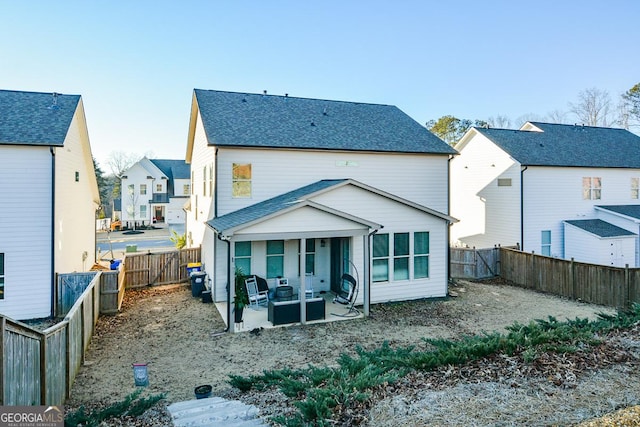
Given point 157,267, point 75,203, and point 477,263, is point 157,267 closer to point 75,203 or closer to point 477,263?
point 75,203

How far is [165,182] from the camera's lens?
4762 cm

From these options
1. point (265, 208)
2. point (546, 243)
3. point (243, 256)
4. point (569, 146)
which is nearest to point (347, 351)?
point (265, 208)

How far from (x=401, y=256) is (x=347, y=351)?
18.3ft

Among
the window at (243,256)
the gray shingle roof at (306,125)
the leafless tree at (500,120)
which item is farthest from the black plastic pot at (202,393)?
the leafless tree at (500,120)

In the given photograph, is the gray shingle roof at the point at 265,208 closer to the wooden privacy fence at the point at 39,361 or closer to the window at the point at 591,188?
the wooden privacy fence at the point at 39,361

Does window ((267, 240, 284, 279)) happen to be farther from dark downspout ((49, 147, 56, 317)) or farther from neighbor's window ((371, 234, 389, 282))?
dark downspout ((49, 147, 56, 317))

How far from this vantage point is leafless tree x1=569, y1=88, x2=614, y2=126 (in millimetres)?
38031

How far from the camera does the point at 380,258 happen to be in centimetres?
1386

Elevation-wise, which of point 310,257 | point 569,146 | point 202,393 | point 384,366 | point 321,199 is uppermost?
point 569,146

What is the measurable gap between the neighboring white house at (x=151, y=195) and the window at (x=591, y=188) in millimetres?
40686

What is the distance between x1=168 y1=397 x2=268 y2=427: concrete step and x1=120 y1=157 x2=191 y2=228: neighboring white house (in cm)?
4364

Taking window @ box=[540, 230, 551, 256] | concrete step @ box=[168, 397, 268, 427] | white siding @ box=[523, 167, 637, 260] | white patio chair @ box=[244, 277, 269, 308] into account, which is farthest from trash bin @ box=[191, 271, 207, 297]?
window @ box=[540, 230, 551, 256]

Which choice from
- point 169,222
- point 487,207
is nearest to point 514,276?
point 487,207

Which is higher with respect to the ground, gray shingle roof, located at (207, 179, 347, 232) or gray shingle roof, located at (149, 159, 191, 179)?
gray shingle roof, located at (149, 159, 191, 179)
